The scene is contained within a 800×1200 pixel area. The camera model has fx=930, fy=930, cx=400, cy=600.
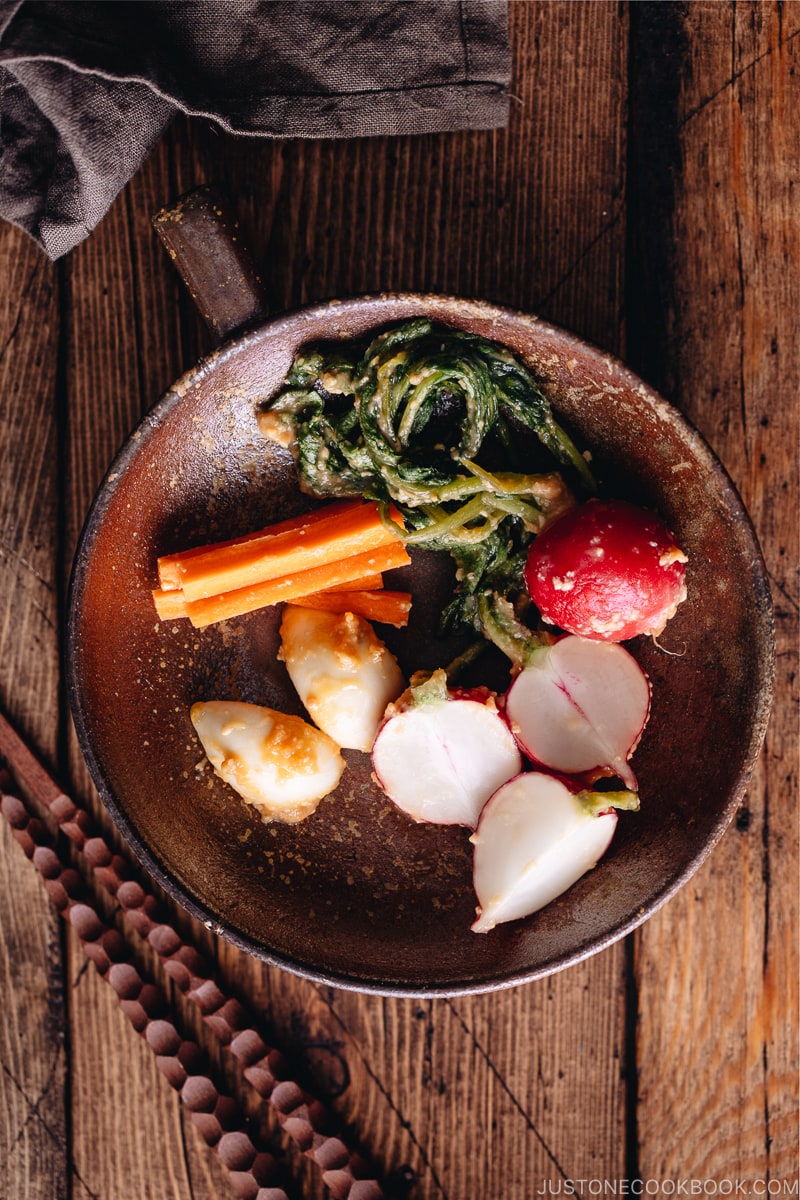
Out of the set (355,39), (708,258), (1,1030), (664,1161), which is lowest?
(664,1161)

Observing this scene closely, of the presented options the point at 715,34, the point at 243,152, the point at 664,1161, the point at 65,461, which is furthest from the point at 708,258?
the point at 664,1161

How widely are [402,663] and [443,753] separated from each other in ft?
0.60

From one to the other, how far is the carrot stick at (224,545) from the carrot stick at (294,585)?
0.05 metres

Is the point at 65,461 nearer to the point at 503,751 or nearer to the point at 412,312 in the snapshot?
the point at 412,312

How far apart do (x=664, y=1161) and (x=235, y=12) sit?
79.7 inches

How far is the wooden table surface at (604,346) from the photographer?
1.57 m

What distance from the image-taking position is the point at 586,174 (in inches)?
62.1

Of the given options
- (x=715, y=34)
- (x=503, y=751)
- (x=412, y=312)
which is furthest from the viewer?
(x=715, y=34)

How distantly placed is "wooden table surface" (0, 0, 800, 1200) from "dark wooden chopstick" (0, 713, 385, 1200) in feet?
0.13

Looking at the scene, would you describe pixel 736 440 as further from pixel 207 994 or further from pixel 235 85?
pixel 207 994

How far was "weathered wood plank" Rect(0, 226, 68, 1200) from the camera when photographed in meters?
1.63

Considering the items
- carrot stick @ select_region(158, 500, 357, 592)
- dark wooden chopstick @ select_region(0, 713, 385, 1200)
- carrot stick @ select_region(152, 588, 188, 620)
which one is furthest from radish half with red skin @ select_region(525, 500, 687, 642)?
dark wooden chopstick @ select_region(0, 713, 385, 1200)

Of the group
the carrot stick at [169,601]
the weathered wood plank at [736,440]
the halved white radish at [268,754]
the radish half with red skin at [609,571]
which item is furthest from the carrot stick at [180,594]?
the weathered wood plank at [736,440]

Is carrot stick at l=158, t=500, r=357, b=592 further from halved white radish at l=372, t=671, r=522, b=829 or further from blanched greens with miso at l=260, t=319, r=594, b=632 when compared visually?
halved white radish at l=372, t=671, r=522, b=829
